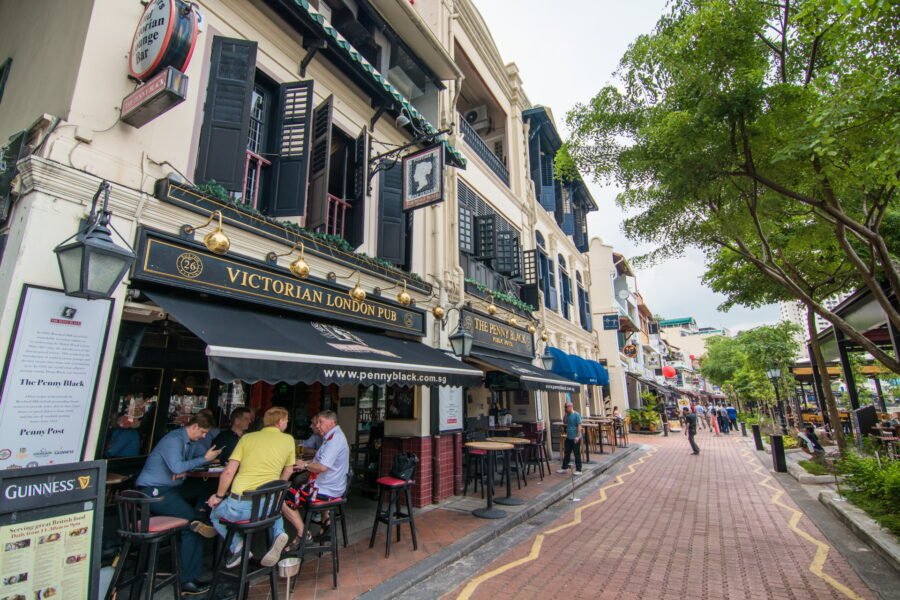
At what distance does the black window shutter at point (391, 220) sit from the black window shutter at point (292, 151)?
216cm

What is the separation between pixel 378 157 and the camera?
25.0 ft

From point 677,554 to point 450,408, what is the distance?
14.7 ft

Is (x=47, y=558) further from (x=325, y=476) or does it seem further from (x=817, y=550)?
(x=817, y=550)

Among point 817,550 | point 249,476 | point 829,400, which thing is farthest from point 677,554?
point 829,400

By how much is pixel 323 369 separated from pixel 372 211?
13.8ft

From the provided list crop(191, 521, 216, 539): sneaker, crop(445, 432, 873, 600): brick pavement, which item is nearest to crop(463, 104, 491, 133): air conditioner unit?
crop(445, 432, 873, 600): brick pavement

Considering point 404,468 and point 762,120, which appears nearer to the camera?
point 404,468

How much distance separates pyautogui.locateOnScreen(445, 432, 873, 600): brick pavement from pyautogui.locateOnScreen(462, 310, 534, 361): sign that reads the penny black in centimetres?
397

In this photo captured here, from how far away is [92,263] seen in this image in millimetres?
3438

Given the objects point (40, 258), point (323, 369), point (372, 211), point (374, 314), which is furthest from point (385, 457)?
point (40, 258)

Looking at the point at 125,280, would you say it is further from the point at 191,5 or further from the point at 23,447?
the point at 191,5

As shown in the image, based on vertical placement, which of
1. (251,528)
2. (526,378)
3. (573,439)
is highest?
(526,378)

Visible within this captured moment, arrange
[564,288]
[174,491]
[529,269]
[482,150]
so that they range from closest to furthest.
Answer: [174,491], [482,150], [529,269], [564,288]

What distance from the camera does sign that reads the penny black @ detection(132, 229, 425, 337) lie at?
441cm
